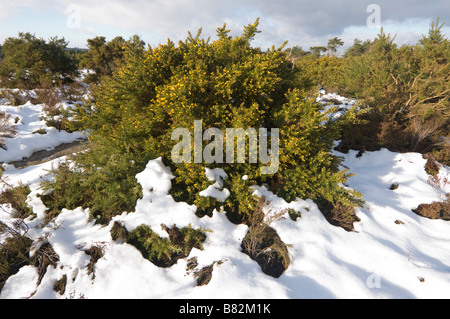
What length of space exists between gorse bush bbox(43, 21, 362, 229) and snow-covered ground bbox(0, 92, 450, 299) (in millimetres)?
317

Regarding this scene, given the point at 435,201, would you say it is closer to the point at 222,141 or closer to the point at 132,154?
the point at 222,141

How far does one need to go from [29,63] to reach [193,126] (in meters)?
14.0

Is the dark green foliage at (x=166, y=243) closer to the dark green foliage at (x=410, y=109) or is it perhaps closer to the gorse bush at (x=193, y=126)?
the gorse bush at (x=193, y=126)

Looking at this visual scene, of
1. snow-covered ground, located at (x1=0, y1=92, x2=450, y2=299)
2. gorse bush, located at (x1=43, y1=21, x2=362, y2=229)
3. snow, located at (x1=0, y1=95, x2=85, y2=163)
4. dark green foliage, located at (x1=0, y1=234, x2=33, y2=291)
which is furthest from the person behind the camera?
snow, located at (x1=0, y1=95, x2=85, y2=163)

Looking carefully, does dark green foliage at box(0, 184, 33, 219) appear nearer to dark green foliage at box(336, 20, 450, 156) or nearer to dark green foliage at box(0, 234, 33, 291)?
dark green foliage at box(0, 234, 33, 291)

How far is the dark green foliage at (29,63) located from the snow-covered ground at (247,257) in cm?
1046

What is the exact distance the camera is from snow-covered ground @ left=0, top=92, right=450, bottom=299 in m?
2.68

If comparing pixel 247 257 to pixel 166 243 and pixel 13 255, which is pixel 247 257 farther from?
pixel 13 255

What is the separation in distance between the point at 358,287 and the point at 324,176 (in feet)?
6.63

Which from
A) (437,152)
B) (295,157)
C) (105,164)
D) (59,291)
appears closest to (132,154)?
(105,164)

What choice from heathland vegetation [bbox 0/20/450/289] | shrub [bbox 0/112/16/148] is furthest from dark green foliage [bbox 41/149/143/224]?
shrub [bbox 0/112/16/148]

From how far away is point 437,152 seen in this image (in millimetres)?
6297

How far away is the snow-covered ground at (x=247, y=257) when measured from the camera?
2.68m

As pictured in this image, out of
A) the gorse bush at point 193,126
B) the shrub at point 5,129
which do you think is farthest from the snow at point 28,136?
the gorse bush at point 193,126
